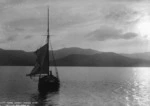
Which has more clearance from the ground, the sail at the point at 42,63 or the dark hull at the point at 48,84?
the sail at the point at 42,63

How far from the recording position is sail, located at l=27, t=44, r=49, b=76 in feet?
264

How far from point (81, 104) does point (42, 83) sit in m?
27.1

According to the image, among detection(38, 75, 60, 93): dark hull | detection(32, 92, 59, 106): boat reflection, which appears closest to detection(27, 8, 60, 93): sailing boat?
detection(38, 75, 60, 93): dark hull

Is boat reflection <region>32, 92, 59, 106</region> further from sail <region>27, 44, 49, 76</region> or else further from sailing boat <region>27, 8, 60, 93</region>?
sail <region>27, 44, 49, 76</region>

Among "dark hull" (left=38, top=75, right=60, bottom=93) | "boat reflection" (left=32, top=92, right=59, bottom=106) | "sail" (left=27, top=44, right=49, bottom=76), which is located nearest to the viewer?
"boat reflection" (left=32, top=92, right=59, bottom=106)

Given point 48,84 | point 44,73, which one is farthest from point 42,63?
point 48,84

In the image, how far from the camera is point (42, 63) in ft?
264

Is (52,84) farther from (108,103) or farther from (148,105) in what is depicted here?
(148,105)

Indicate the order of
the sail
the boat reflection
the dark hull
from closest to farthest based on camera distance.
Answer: the boat reflection
the dark hull
the sail

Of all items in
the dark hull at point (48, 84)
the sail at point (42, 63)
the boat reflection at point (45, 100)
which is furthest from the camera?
the sail at point (42, 63)

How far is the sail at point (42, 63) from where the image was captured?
264ft

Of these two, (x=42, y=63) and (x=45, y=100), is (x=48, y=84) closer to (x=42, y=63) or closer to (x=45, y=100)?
(x=42, y=63)

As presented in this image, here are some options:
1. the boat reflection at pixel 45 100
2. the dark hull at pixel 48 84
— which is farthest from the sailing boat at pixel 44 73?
the boat reflection at pixel 45 100

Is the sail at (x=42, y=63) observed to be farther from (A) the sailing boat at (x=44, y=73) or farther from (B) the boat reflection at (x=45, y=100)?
(B) the boat reflection at (x=45, y=100)
